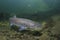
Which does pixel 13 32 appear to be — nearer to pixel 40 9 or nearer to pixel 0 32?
pixel 0 32

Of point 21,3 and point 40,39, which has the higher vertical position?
point 21,3

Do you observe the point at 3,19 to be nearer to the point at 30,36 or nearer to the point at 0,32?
the point at 0,32

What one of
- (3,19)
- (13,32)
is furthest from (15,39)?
(3,19)

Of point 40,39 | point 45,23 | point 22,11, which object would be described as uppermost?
point 22,11

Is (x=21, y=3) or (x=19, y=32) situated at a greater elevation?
(x=21, y=3)

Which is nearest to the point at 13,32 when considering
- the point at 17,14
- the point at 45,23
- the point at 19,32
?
the point at 19,32

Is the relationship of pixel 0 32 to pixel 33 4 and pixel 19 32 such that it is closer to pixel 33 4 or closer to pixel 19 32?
pixel 19 32
